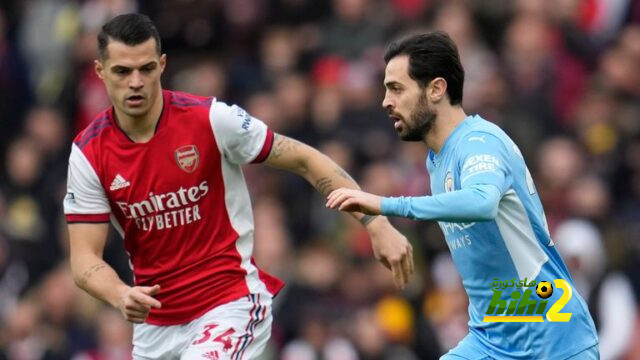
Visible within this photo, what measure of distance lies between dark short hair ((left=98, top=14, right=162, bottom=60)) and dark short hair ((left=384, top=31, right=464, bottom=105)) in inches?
55.1

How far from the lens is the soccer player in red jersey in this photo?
809 centimetres

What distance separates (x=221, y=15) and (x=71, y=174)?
7.88 meters

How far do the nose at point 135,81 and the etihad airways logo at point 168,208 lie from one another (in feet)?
1.98

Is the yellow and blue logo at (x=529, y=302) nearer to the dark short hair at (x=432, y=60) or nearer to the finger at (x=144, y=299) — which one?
the dark short hair at (x=432, y=60)

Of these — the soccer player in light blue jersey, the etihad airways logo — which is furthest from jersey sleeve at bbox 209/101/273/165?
the soccer player in light blue jersey

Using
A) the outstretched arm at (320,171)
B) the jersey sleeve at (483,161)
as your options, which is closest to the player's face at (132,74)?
the outstretched arm at (320,171)

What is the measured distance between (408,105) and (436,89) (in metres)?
0.17

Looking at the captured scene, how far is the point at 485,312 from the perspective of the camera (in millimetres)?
7648

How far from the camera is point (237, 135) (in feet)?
27.0

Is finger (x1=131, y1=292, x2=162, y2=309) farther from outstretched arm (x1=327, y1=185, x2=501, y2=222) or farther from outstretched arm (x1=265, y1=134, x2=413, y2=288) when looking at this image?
outstretched arm (x1=265, y1=134, x2=413, y2=288)

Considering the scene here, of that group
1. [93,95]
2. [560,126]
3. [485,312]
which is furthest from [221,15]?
[485,312]

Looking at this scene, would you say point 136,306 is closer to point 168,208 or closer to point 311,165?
point 168,208

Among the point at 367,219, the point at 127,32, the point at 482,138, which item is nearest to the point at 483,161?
the point at 482,138

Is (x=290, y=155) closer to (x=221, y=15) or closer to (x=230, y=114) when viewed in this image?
(x=230, y=114)
